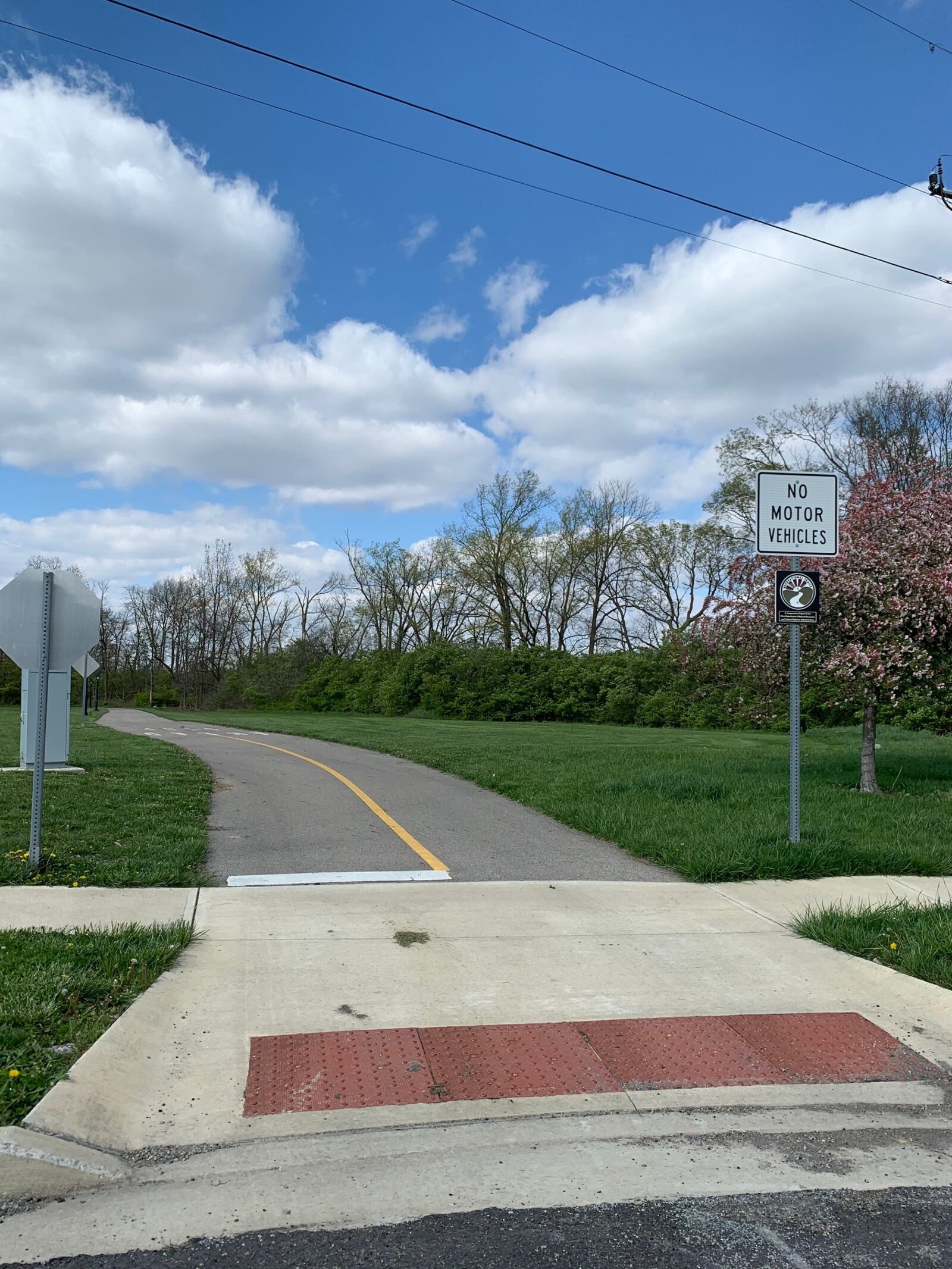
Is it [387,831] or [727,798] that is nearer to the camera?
[387,831]

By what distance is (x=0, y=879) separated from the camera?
6996mm

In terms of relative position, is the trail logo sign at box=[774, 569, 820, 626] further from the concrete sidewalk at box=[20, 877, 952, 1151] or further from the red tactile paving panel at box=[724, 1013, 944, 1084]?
the red tactile paving panel at box=[724, 1013, 944, 1084]

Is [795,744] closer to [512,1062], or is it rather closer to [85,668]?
[512,1062]

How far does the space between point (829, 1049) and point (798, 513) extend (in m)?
5.38

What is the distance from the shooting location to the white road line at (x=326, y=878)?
24.3ft

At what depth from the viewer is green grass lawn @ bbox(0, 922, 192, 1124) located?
394 centimetres

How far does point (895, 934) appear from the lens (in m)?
6.16

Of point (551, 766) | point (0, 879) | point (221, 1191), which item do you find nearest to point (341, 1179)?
point (221, 1191)

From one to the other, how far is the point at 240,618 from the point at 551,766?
64901 mm

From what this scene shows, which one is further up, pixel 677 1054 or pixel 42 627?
pixel 42 627

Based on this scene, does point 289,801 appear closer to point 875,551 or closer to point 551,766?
point 551,766

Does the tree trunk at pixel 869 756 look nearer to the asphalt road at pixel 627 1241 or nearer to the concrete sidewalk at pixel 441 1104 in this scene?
the concrete sidewalk at pixel 441 1104

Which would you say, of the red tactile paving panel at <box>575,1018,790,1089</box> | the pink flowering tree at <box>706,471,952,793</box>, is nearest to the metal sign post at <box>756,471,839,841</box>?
the pink flowering tree at <box>706,471,952,793</box>

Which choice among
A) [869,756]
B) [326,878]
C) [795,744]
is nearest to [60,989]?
[326,878]
